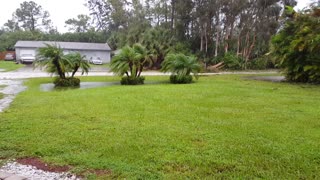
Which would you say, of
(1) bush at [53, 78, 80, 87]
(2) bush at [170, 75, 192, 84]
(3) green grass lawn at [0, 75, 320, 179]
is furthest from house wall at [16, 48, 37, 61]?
(3) green grass lawn at [0, 75, 320, 179]

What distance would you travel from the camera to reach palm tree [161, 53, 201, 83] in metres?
13.3

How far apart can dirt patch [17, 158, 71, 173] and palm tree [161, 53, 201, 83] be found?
1012 centimetres

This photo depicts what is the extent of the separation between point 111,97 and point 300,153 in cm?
557

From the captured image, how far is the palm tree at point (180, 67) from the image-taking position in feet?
43.8

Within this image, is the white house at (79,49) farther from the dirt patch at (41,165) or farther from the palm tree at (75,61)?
the dirt patch at (41,165)

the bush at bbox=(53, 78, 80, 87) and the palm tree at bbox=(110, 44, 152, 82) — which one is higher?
the palm tree at bbox=(110, 44, 152, 82)

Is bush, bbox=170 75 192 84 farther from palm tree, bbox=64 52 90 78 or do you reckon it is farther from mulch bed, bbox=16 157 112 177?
mulch bed, bbox=16 157 112 177

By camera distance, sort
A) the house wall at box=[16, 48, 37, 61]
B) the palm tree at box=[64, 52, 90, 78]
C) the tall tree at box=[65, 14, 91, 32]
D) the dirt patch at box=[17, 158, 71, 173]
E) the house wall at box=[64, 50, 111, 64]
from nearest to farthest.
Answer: the dirt patch at box=[17, 158, 71, 173] < the palm tree at box=[64, 52, 90, 78] < the house wall at box=[16, 48, 37, 61] < the house wall at box=[64, 50, 111, 64] < the tall tree at box=[65, 14, 91, 32]

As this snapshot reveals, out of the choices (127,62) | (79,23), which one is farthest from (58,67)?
(79,23)

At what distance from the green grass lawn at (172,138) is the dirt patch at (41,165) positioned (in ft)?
0.32

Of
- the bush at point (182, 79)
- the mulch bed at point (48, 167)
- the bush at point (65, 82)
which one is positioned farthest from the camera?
the bush at point (182, 79)

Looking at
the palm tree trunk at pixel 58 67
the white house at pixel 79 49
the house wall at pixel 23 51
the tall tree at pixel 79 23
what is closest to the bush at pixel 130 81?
→ the palm tree trunk at pixel 58 67

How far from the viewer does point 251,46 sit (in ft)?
89.5

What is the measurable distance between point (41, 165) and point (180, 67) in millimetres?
10711
